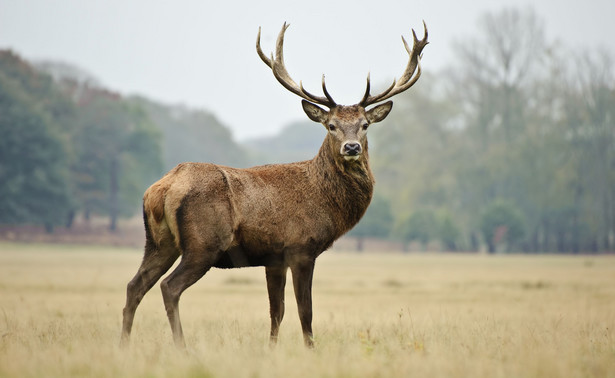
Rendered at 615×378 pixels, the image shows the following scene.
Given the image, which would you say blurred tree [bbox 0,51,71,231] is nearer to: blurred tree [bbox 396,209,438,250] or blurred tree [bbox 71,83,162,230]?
blurred tree [bbox 71,83,162,230]

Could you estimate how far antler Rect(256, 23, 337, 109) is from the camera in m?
9.38

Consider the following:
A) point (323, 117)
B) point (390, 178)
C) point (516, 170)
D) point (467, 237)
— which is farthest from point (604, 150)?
point (323, 117)

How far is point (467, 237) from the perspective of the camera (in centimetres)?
6419

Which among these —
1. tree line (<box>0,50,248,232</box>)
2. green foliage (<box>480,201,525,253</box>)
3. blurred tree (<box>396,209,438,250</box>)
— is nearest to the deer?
green foliage (<box>480,201,525,253</box>)

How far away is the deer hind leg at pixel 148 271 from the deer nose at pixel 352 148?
2.23 metres

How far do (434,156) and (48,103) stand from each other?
106ft

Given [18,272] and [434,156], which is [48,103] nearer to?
[434,156]

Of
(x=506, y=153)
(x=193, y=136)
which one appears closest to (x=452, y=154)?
(x=506, y=153)

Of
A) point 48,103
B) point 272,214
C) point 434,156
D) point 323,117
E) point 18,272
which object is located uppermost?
point 48,103

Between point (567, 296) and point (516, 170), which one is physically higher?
point (516, 170)

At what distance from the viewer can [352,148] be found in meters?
8.59

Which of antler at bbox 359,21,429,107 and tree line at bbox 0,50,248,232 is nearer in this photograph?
antler at bbox 359,21,429,107

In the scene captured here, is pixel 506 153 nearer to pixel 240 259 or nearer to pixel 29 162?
pixel 29 162

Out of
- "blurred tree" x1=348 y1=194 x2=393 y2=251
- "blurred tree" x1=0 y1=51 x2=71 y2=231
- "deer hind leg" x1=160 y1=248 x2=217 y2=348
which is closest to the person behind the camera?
"deer hind leg" x1=160 y1=248 x2=217 y2=348
